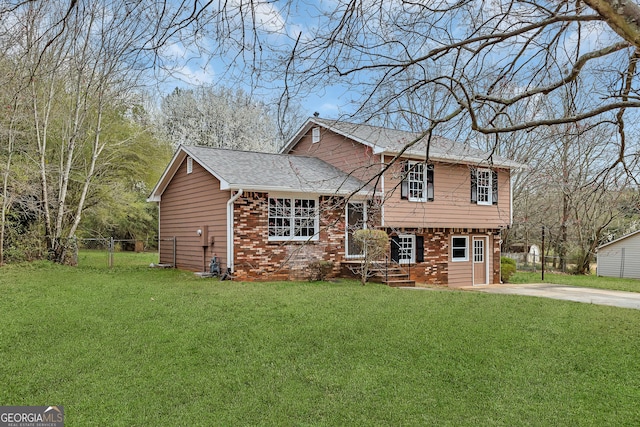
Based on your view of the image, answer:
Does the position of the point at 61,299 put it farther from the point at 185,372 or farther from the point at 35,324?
the point at 185,372

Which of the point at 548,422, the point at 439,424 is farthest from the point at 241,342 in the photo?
the point at 548,422

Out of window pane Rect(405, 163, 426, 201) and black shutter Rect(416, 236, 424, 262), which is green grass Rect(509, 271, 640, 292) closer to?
black shutter Rect(416, 236, 424, 262)

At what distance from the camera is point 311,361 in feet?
18.3

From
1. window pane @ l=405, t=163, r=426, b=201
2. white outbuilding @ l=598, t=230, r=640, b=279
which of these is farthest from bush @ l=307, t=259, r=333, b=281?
white outbuilding @ l=598, t=230, r=640, b=279

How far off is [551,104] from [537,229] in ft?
69.1

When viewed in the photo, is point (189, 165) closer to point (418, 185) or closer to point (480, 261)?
point (418, 185)

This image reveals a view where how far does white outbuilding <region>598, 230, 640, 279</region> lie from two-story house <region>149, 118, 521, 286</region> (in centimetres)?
1009

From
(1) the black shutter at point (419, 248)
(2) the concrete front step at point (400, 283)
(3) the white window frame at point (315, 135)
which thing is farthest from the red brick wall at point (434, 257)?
(3) the white window frame at point (315, 135)

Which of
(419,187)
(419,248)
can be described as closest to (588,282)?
(419,248)

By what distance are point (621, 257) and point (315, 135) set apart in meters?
17.7

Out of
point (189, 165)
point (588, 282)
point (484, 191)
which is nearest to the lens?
point (189, 165)

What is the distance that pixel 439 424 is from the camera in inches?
160
